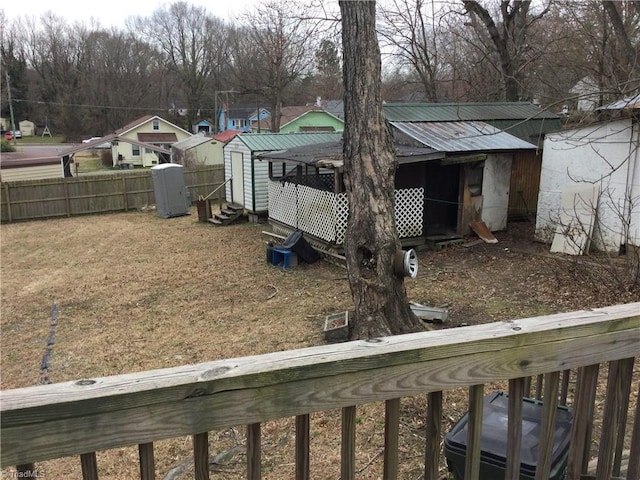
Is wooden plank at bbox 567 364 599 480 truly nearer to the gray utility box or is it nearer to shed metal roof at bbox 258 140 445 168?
shed metal roof at bbox 258 140 445 168

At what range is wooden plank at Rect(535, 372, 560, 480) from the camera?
140 centimetres

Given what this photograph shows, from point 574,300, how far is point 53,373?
7.14m

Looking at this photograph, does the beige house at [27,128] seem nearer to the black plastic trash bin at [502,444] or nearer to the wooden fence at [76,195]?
the wooden fence at [76,195]

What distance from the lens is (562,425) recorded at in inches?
84.9

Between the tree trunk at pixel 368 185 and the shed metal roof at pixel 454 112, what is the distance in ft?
23.7

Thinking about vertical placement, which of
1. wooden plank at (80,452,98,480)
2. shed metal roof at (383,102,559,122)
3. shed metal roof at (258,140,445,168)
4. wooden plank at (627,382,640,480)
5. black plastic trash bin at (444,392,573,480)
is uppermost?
shed metal roof at (383,102,559,122)

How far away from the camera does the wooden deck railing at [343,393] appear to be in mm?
955

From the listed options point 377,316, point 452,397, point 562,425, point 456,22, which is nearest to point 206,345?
point 377,316

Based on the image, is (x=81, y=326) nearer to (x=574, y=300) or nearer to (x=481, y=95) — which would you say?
(x=574, y=300)

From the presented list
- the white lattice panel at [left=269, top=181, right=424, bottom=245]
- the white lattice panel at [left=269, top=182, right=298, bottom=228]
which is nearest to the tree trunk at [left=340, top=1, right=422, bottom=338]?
the white lattice panel at [left=269, top=181, right=424, bottom=245]

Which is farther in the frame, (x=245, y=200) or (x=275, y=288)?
(x=245, y=200)

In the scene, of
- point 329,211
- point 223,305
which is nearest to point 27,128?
point 329,211

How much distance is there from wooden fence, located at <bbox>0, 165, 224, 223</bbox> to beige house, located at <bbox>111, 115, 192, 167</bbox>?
1646 centimetres

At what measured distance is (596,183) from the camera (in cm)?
1002
